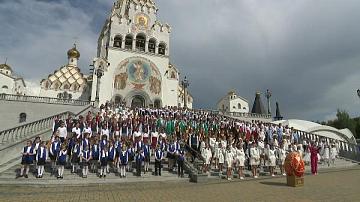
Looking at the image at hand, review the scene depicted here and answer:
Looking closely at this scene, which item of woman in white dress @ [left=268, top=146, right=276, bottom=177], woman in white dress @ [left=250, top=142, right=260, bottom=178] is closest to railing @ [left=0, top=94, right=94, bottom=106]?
woman in white dress @ [left=250, top=142, right=260, bottom=178]

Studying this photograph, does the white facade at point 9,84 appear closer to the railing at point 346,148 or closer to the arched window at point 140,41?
the arched window at point 140,41

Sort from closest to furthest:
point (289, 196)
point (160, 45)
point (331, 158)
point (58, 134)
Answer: point (289, 196) < point (58, 134) < point (331, 158) < point (160, 45)

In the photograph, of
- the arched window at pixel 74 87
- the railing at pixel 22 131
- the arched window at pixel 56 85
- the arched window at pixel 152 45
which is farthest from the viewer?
the arched window at pixel 152 45

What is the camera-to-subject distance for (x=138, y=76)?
141 ft

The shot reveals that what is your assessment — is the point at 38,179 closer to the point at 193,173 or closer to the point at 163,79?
the point at 193,173

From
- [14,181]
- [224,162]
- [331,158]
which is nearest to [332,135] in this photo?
[331,158]

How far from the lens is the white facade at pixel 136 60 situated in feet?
136

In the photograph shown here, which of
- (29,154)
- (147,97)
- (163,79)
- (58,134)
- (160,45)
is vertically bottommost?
(29,154)

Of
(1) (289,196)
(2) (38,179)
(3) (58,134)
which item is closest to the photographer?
(1) (289,196)

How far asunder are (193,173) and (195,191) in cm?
278

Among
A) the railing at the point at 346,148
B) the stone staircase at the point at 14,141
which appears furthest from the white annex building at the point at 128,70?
the stone staircase at the point at 14,141

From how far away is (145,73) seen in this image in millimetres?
43750

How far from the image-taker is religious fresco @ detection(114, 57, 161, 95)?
4206cm

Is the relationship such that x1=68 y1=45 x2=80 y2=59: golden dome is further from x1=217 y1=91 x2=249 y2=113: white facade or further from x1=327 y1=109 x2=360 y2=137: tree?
x1=327 y1=109 x2=360 y2=137: tree
